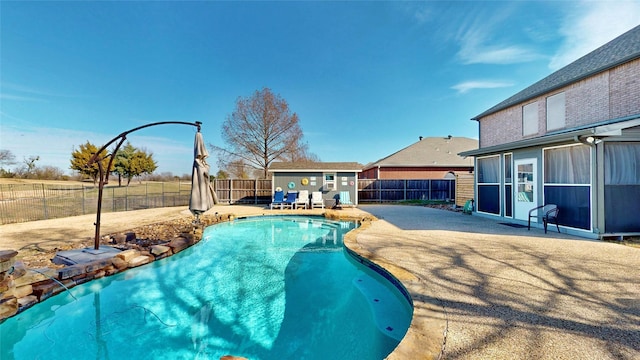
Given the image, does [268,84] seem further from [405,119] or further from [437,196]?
[437,196]

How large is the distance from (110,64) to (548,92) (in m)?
18.9

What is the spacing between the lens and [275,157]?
21.9m

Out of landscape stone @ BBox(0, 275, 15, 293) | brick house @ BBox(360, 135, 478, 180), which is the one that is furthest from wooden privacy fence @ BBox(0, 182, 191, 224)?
brick house @ BBox(360, 135, 478, 180)

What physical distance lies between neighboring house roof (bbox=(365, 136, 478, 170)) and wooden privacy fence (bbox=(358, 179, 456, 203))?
5969mm

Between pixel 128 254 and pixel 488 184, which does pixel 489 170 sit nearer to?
pixel 488 184

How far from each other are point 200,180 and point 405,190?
560 inches

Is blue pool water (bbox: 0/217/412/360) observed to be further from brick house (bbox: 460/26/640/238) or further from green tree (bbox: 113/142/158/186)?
green tree (bbox: 113/142/158/186)

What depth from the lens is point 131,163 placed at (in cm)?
3200

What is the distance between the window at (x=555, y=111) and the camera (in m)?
9.30

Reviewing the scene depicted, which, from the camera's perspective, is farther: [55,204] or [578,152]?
[55,204]

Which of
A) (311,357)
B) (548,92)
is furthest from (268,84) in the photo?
(311,357)

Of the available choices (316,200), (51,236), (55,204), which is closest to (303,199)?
(316,200)

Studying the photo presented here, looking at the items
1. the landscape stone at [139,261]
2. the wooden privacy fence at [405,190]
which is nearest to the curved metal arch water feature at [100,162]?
the landscape stone at [139,261]

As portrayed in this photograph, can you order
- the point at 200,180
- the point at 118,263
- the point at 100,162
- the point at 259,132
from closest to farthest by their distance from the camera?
the point at 118,263 < the point at 100,162 < the point at 200,180 < the point at 259,132
